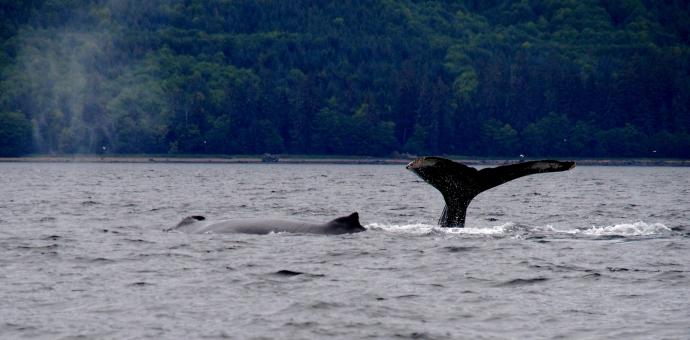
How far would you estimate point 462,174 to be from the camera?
67.2ft

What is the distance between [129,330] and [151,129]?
569ft

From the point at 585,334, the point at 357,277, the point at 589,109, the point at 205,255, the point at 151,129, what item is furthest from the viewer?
the point at 589,109

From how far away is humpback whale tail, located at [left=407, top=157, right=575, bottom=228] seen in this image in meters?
19.0

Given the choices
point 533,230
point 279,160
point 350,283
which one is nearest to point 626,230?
point 533,230

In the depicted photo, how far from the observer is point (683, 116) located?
19262 cm

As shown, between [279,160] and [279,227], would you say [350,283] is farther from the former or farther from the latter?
[279,160]

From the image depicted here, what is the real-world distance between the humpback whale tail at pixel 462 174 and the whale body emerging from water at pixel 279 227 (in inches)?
107

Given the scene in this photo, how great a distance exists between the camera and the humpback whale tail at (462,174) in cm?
1903

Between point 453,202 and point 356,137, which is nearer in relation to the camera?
point 453,202

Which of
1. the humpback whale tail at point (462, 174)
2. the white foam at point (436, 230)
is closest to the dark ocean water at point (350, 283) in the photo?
the white foam at point (436, 230)

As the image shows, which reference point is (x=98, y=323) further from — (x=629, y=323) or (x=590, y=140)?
(x=590, y=140)

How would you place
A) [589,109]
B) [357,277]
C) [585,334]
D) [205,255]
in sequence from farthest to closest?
[589,109]
[205,255]
[357,277]
[585,334]

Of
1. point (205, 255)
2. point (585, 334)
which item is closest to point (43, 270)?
point (205, 255)

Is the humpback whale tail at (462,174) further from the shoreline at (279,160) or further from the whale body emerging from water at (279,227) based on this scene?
the shoreline at (279,160)
